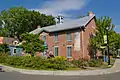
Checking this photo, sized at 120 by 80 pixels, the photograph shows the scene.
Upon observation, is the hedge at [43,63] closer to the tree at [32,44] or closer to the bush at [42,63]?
the bush at [42,63]

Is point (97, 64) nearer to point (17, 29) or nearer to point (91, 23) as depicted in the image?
point (91, 23)

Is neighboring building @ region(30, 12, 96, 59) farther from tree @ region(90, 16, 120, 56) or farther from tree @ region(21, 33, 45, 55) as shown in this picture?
tree @ region(21, 33, 45, 55)

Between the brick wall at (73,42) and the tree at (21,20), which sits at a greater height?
the tree at (21,20)

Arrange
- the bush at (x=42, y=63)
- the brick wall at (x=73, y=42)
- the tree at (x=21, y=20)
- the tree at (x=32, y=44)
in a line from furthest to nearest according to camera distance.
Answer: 1. the tree at (x=21, y=20)
2. the brick wall at (x=73, y=42)
3. the tree at (x=32, y=44)
4. the bush at (x=42, y=63)

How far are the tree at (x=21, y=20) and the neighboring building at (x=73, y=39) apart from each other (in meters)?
27.5

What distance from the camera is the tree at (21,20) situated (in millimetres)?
64125

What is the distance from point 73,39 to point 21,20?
34.0 meters

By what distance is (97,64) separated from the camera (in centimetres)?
2606

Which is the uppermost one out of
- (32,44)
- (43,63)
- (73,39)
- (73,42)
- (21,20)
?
(21,20)

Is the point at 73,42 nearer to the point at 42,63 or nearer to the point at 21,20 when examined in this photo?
the point at 42,63

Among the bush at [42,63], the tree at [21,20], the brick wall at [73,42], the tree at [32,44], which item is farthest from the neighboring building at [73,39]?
the tree at [21,20]

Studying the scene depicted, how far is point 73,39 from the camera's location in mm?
33781

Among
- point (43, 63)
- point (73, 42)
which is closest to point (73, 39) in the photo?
point (73, 42)

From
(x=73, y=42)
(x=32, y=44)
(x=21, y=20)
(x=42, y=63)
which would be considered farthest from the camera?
(x=21, y=20)
